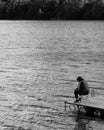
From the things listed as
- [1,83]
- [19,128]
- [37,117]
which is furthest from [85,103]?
[1,83]

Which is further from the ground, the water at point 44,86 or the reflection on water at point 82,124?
the water at point 44,86

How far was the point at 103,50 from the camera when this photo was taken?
233ft

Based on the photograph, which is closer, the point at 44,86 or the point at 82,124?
the point at 82,124

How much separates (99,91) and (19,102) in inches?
346

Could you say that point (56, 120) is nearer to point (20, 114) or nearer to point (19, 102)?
point (20, 114)

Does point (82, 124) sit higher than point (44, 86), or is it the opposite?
point (44, 86)

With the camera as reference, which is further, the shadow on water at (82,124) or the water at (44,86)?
the water at (44,86)

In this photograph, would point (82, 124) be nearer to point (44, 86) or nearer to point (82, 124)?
point (82, 124)

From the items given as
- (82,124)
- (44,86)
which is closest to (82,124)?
(82,124)

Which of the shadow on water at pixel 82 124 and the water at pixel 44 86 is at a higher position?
the water at pixel 44 86

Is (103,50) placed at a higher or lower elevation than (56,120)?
higher

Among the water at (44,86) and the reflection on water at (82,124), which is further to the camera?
the water at (44,86)

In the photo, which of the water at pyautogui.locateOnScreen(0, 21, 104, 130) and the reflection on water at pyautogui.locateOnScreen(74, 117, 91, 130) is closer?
the reflection on water at pyautogui.locateOnScreen(74, 117, 91, 130)

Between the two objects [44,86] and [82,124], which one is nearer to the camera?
[82,124]
